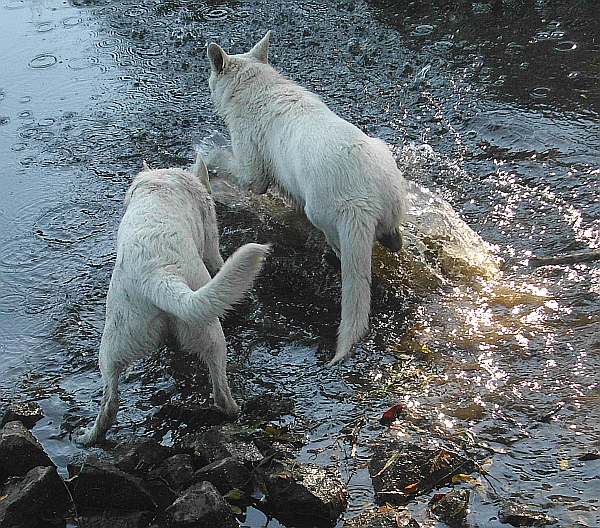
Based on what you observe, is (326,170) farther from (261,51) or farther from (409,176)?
(261,51)

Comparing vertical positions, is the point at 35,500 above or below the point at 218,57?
below

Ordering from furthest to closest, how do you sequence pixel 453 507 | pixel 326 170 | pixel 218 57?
1. pixel 218 57
2. pixel 326 170
3. pixel 453 507

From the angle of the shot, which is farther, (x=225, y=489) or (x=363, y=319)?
(x=363, y=319)

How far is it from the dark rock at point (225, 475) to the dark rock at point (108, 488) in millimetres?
295

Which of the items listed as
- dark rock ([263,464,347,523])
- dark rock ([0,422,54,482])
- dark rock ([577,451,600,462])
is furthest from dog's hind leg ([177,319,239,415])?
dark rock ([577,451,600,462])

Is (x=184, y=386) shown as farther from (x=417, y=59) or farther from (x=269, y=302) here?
(x=417, y=59)

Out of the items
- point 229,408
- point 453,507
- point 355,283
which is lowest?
point 229,408

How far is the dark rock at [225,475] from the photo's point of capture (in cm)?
402

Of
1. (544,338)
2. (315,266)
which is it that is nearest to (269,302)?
(315,266)

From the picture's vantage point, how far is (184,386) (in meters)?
5.00

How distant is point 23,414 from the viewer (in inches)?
185

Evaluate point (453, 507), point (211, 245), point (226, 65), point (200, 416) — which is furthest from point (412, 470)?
point (226, 65)

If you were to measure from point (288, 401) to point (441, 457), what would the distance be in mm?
1078

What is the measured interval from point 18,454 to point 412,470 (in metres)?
2.03
